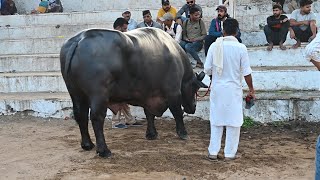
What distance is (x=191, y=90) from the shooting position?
25.3 feet

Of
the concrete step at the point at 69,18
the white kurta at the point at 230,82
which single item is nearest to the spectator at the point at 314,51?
the white kurta at the point at 230,82

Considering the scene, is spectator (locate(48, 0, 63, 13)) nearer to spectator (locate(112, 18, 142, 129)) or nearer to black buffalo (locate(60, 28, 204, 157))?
spectator (locate(112, 18, 142, 129))

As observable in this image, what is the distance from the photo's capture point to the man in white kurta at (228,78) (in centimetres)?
584

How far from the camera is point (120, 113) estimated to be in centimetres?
831

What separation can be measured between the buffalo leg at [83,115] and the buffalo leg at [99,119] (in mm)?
428

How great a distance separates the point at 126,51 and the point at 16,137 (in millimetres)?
2710

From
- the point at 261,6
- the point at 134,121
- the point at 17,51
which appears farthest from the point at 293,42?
the point at 17,51

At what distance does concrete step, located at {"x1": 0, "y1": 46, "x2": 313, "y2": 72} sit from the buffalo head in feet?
7.73

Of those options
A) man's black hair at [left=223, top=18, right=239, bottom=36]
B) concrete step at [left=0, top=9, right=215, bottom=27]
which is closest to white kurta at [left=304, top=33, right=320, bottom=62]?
man's black hair at [left=223, top=18, right=239, bottom=36]

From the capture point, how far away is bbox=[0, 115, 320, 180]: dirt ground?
5.55 meters

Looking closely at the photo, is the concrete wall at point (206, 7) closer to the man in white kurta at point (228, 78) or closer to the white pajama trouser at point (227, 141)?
the man in white kurta at point (228, 78)

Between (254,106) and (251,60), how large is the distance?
6.25 feet

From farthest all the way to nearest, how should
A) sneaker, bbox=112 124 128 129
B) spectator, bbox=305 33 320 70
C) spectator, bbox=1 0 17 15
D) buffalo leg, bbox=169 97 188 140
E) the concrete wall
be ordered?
spectator, bbox=1 0 17 15
the concrete wall
sneaker, bbox=112 124 128 129
buffalo leg, bbox=169 97 188 140
spectator, bbox=305 33 320 70

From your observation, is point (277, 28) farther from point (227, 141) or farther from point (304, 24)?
point (227, 141)
